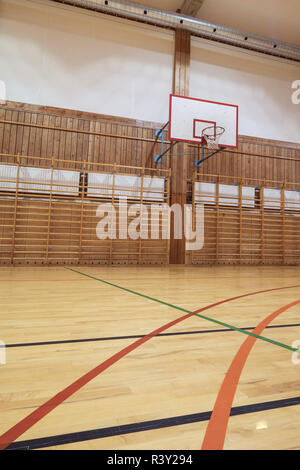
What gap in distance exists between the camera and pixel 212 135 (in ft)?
25.6

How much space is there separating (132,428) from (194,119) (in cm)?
785

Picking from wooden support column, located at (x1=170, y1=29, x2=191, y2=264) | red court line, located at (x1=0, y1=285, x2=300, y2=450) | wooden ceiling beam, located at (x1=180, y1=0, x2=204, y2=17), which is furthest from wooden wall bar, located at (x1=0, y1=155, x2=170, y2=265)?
red court line, located at (x1=0, y1=285, x2=300, y2=450)

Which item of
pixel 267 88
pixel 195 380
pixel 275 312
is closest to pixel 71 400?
pixel 195 380

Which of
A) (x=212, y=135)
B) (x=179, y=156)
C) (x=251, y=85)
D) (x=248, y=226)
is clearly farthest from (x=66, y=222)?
(x=251, y=85)

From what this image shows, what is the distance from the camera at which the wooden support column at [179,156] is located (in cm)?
819

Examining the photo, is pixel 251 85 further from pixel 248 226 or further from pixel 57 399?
pixel 57 399

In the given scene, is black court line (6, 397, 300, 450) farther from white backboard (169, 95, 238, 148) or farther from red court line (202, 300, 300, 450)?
white backboard (169, 95, 238, 148)

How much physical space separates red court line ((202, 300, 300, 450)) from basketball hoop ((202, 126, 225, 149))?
6877 mm

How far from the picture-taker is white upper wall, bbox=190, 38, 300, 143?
881cm

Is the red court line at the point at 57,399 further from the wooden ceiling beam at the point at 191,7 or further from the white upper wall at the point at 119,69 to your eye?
the wooden ceiling beam at the point at 191,7

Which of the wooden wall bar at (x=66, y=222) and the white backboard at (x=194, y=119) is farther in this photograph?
the white backboard at (x=194, y=119)

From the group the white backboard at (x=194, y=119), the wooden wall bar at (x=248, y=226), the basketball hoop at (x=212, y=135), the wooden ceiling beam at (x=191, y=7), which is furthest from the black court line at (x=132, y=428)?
the wooden ceiling beam at (x=191, y=7)

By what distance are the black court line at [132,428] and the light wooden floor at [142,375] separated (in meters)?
0.02
